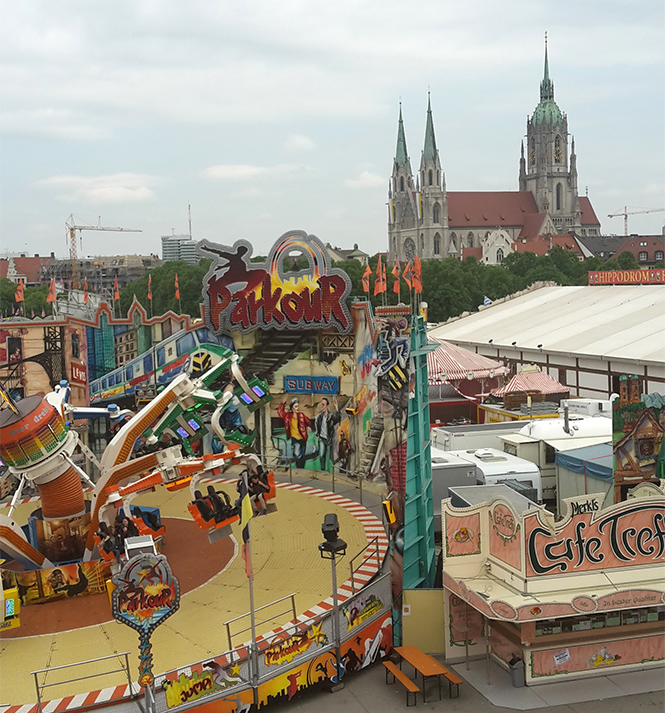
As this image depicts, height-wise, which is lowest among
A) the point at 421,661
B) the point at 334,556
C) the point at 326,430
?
the point at 421,661

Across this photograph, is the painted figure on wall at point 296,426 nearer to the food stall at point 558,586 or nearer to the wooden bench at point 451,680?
the food stall at point 558,586

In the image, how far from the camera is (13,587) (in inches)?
712

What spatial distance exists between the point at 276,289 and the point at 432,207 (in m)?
162

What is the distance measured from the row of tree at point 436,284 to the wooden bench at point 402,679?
5666 cm

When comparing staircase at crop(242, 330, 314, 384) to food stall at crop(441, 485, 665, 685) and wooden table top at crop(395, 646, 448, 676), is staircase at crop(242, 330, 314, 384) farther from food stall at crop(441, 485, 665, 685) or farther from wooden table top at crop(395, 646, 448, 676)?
wooden table top at crop(395, 646, 448, 676)

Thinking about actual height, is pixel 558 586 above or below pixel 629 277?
below

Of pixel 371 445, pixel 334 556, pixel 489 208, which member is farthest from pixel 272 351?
pixel 489 208

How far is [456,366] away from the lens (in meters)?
38.3

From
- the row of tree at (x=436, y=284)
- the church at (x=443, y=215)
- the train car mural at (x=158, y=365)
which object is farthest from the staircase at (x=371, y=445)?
the church at (x=443, y=215)

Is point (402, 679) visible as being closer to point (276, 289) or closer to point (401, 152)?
point (276, 289)

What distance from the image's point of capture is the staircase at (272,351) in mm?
28656

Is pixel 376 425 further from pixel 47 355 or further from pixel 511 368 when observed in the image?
pixel 511 368

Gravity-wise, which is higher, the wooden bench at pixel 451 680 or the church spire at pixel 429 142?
the church spire at pixel 429 142

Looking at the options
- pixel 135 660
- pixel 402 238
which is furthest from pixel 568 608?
pixel 402 238
